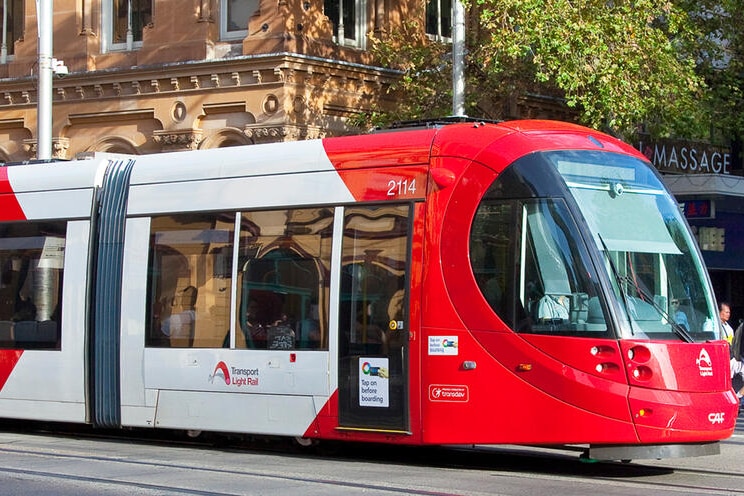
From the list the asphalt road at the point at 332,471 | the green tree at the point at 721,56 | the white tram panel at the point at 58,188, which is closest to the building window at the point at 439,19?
the green tree at the point at 721,56

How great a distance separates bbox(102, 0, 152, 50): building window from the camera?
25672 mm

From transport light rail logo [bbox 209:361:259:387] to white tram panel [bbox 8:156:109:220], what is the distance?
2.41 meters

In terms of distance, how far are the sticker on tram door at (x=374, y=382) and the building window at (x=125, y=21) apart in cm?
1527

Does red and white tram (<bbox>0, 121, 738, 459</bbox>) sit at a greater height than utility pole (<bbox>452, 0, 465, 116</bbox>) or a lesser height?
lesser

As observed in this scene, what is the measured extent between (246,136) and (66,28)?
197 inches

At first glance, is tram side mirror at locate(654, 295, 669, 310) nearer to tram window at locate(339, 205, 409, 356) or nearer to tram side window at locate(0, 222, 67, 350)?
tram window at locate(339, 205, 409, 356)

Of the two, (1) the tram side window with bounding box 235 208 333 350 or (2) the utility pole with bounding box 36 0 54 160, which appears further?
(2) the utility pole with bounding box 36 0 54 160

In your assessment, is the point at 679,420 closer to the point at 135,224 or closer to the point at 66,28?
the point at 135,224

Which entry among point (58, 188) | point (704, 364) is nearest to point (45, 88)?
point (58, 188)

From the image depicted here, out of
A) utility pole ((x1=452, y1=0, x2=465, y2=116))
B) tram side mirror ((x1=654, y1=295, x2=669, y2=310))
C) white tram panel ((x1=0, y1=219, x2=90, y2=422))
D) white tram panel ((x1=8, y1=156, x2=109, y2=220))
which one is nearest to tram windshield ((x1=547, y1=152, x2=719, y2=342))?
tram side mirror ((x1=654, y1=295, x2=669, y2=310))

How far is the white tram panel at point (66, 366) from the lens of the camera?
13.7 meters

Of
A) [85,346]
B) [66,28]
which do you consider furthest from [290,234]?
[66,28]

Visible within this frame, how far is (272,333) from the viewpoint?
1237cm

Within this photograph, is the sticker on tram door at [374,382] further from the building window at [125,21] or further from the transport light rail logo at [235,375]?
the building window at [125,21]
